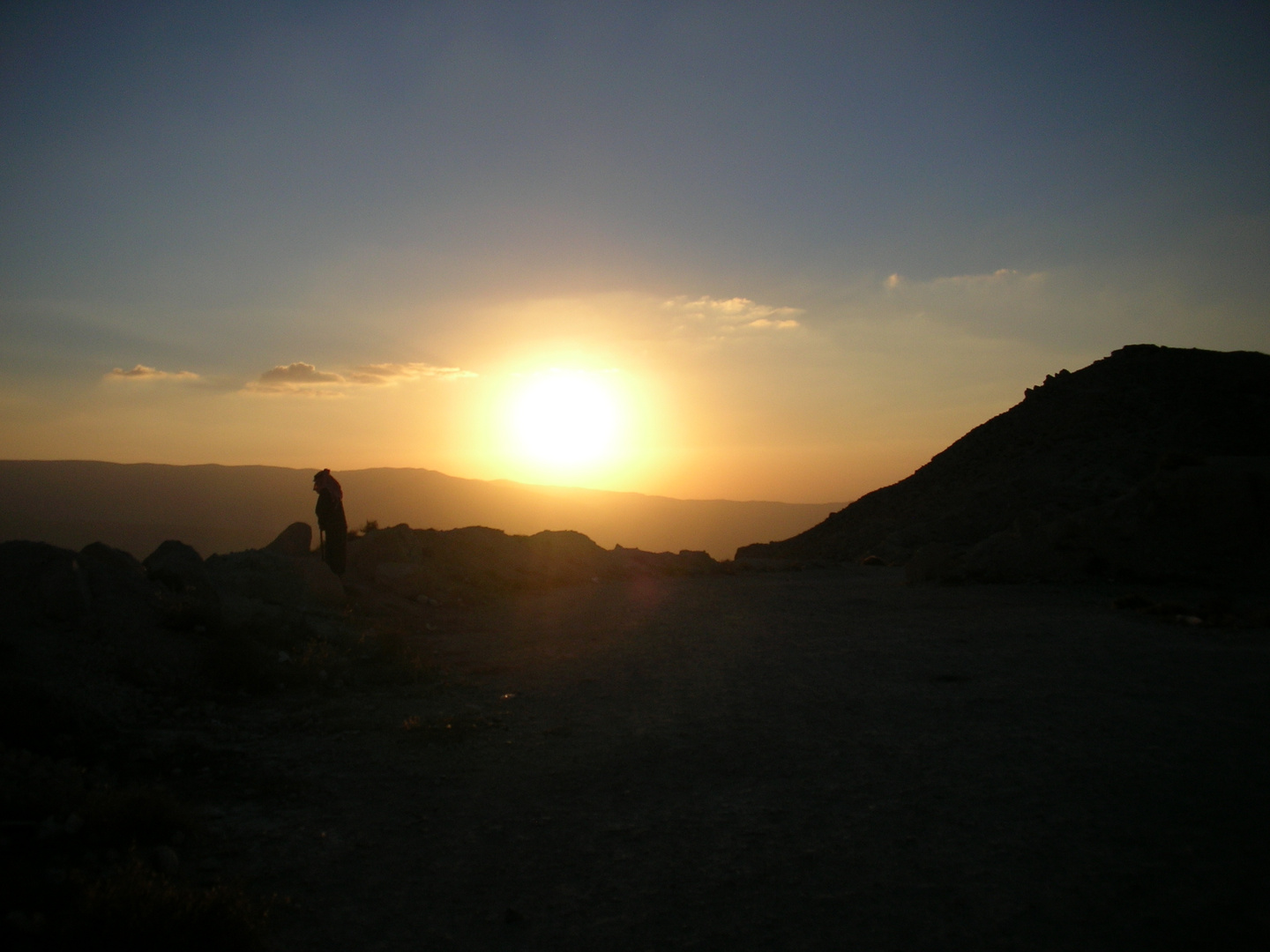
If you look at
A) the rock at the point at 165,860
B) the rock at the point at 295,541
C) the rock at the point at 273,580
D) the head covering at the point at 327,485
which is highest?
the head covering at the point at 327,485

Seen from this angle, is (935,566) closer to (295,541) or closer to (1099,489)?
(1099,489)

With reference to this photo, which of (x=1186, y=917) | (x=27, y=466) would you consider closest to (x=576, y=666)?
(x=1186, y=917)

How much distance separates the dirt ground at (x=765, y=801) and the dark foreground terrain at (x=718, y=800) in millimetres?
24

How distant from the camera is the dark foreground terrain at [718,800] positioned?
150 inches

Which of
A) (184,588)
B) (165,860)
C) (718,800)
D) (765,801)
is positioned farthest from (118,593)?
(765,801)

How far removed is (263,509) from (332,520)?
315 ft

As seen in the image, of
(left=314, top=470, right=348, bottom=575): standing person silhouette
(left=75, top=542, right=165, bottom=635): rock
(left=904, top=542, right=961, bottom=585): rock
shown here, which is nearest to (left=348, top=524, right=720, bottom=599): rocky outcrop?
(left=314, top=470, right=348, bottom=575): standing person silhouette

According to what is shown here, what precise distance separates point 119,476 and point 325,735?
12243cm

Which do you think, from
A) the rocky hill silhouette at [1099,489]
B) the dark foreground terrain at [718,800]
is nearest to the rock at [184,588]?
the dark foreground terrain at [718,800]

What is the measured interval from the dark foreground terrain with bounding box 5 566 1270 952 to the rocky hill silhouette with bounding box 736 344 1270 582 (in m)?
7.33

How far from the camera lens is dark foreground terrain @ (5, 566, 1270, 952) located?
380cm

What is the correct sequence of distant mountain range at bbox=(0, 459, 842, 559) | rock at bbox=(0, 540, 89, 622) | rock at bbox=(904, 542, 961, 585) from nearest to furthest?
rock at bbox=(0, 540, 89, 622)
rock at bbox=(904, 542, 961, 585)
distant mountain range at bbox=(0, 459, 842, 559)

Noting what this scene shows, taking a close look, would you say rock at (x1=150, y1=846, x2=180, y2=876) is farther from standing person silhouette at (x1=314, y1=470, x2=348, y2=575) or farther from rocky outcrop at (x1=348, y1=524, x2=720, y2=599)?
standing person silhouette at (x1=314, y1=470, x2=348, y2=575)

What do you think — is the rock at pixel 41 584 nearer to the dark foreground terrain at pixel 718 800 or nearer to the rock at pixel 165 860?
the dark foreground terrain at pixel 718 800
